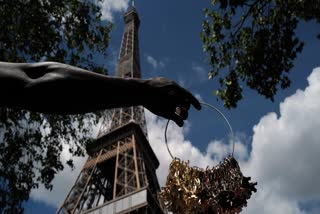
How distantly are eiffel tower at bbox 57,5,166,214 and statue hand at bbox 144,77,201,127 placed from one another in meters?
29.4

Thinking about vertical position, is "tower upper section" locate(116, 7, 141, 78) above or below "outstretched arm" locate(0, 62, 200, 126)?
above

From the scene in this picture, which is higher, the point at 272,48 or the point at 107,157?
the point at 107,157

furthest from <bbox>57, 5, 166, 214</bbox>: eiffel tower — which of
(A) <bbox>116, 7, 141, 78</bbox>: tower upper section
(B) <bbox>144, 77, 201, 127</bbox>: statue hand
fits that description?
(B) <bbox>144, 77, 201, 127</bbox>: statue hand

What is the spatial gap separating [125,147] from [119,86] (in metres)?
38.4

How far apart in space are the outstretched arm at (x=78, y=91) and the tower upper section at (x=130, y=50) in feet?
153

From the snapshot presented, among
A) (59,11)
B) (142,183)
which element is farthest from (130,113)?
(59,11)

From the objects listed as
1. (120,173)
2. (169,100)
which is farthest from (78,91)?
(120,173)

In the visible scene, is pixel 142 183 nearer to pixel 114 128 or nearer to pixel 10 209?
pixel 114 128

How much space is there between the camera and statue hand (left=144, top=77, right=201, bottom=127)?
147 cm

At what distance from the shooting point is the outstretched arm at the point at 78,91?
1408mm

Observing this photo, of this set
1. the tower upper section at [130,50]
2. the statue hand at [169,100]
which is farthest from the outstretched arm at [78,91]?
the tower upper section at [130,50]

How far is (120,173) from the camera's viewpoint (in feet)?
125

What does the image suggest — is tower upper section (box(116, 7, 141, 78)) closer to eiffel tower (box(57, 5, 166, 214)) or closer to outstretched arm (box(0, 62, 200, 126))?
eiffel tower (box(57, 5, 166, 214))

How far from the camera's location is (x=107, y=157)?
39844 millimetres
